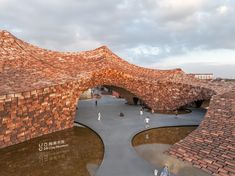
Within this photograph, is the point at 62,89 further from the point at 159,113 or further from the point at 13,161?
the point at 159,113

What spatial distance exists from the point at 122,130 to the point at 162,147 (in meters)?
4.48

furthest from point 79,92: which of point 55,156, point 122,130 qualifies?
point 55,156

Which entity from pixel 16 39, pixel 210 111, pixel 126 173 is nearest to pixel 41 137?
pixel 126 173

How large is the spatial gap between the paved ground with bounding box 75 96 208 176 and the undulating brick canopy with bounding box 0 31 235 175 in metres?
2.26

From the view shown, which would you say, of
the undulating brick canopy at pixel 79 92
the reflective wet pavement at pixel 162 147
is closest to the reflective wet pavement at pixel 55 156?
the undulating brick canopy at pixel 79 92

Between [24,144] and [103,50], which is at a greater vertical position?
Result: [103,50]

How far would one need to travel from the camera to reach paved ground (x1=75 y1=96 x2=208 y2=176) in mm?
12430

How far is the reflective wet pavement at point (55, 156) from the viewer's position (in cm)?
1226

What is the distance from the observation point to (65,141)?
17.3 meters

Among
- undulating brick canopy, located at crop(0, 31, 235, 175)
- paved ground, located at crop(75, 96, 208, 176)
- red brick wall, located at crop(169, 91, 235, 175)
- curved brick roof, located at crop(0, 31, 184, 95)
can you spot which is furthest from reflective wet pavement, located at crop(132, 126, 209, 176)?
curved brick roof, located at crop(0, 31, 184, 95)

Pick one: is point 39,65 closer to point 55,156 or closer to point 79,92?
point 79,92

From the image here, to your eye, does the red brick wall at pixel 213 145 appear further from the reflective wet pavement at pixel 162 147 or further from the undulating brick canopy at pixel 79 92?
the reflective wet pavement at pixel 162 147

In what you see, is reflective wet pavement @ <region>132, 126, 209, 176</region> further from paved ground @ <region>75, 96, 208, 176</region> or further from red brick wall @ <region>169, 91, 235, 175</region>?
red brick wall @ <region>169, 91, 235, 175</region>

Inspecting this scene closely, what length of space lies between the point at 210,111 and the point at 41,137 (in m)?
13.4
